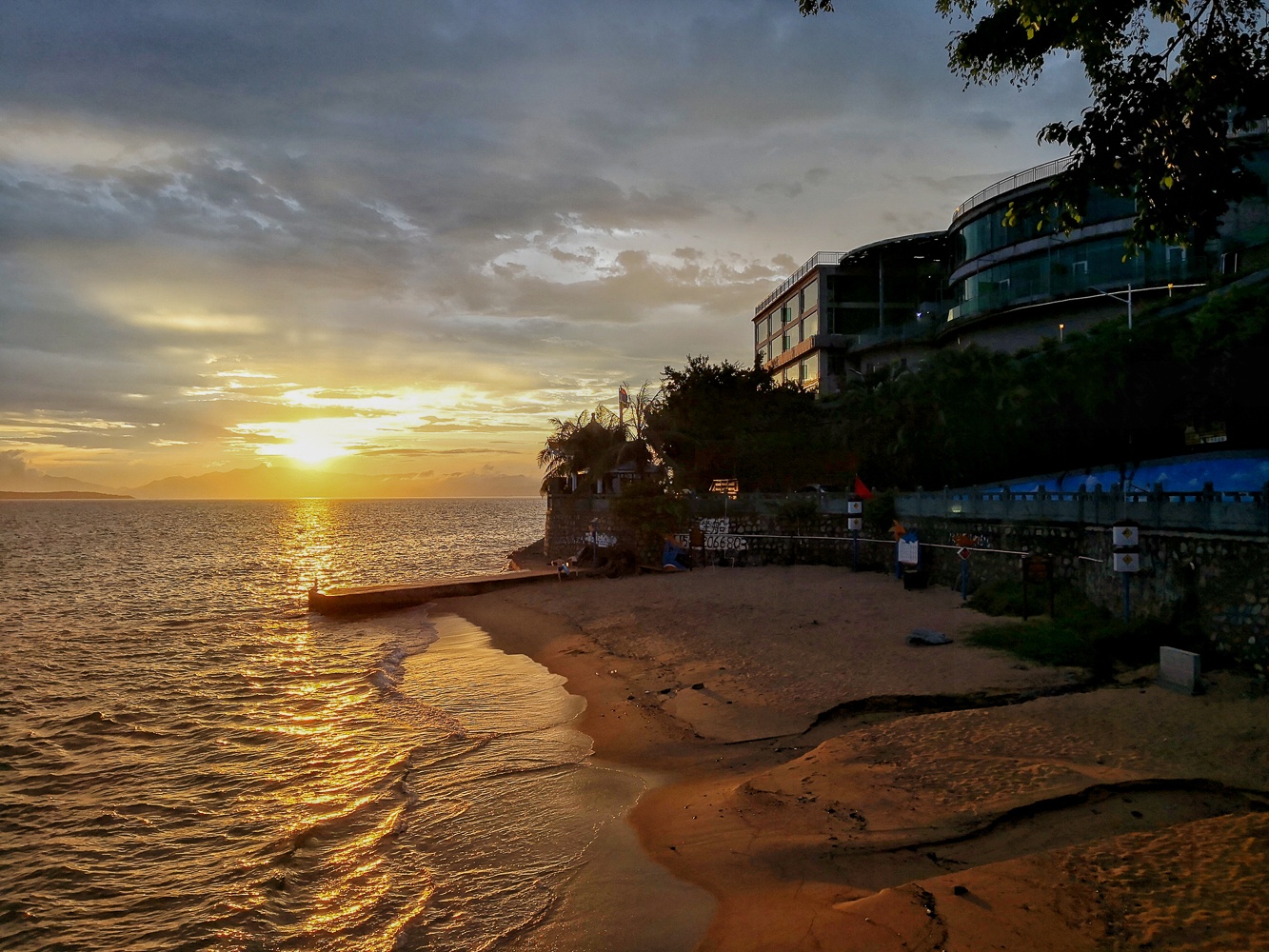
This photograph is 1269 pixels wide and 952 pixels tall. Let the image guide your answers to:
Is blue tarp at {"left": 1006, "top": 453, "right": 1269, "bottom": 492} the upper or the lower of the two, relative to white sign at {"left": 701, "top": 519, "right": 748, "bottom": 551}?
upper

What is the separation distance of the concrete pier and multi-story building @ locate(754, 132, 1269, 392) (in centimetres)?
2531

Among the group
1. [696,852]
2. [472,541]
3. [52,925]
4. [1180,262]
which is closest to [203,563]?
[472,541]

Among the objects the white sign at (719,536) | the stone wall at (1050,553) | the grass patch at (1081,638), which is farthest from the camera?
the white sign at (719,536)

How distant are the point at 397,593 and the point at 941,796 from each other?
25835 mm

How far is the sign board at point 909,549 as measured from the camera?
76.6ft

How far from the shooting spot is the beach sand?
6.36 metres

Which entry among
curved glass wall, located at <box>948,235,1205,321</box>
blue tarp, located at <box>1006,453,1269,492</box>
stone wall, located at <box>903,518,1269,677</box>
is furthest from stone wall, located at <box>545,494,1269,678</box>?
curved glass wall, located at <box>948,235,1205,321</box>

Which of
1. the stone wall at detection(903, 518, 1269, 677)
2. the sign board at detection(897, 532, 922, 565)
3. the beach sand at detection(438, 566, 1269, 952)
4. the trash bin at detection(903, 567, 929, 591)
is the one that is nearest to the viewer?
the beach sand at detection(438, 566, 1269, 952)

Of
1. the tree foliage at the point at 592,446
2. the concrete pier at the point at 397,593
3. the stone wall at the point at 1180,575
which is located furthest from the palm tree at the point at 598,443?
the stone wall at the point at 1180,575

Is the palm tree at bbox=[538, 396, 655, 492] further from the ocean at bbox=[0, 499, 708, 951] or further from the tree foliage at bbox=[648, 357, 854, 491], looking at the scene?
the ocean at bbox=[0, 499, 708, 951]

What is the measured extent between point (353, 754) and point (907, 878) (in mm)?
9744

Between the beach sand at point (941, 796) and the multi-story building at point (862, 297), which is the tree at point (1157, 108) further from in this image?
the multi-story building at point (862, 297)

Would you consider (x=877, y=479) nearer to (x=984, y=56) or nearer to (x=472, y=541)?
(x=984, y=56)

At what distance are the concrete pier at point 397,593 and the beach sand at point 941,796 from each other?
15679 mm
